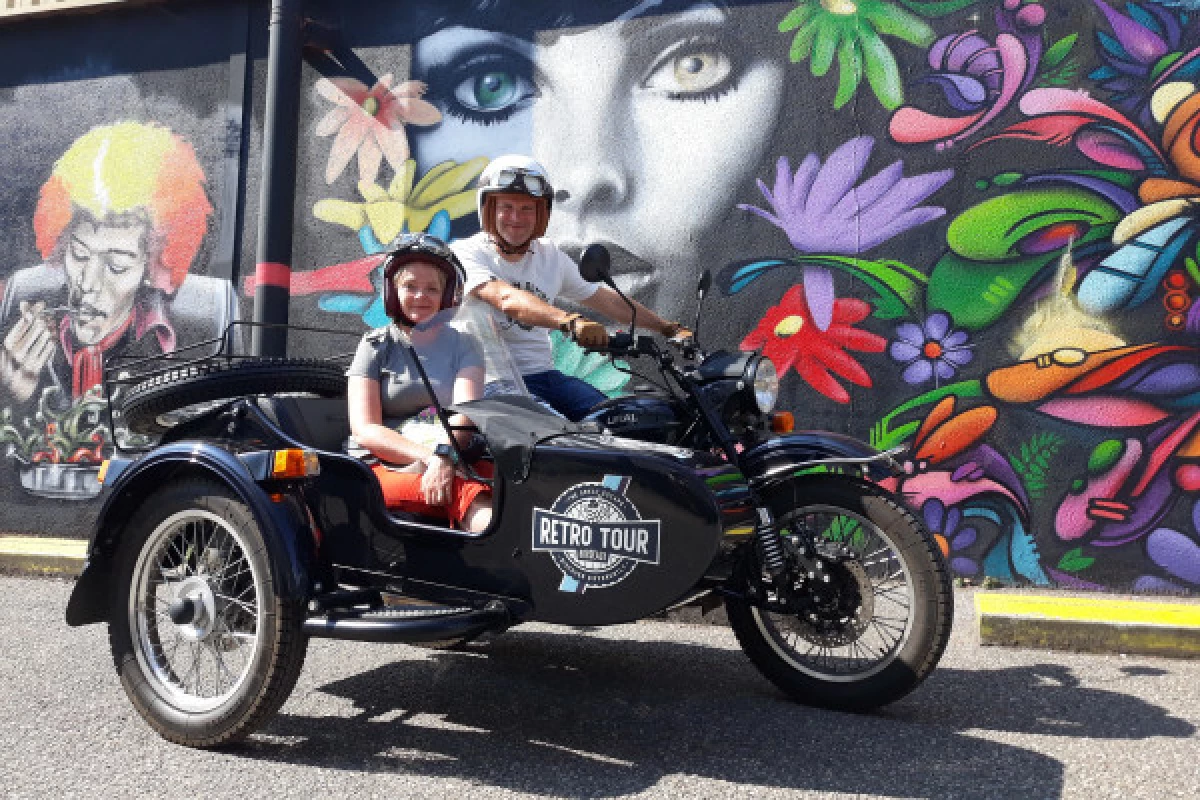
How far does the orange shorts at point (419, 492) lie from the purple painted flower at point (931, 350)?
3.63m

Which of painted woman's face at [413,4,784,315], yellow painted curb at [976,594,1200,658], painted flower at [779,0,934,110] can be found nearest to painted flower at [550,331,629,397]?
painted woman's face at [413,4,784,315]

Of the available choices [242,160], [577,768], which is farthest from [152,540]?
[242,160]

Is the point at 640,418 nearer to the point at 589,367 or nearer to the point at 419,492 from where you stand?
the point at 419,492

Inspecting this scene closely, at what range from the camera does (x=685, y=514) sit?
3.00m

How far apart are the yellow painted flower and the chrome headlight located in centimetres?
402

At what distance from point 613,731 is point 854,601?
2.96 ft

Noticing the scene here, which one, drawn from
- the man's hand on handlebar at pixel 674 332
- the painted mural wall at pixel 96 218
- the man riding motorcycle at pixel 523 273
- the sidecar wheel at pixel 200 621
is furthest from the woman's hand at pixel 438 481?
the painted mural wall at pixel 96 218

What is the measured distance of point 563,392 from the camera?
408 centimetres

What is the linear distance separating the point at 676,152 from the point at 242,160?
11.2 ft

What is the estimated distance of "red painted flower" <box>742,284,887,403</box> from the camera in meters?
6.30

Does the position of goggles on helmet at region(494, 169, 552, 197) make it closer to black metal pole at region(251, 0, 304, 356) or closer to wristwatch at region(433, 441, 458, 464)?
wristwatch at region(433, 441, 458, 464)

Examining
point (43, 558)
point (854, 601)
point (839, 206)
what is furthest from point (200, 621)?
point (839, 206)

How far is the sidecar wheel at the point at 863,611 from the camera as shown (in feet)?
11.1

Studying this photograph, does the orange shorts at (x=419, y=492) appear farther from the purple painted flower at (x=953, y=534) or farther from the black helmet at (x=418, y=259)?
the purple painted flower at (x=953, y=534)
